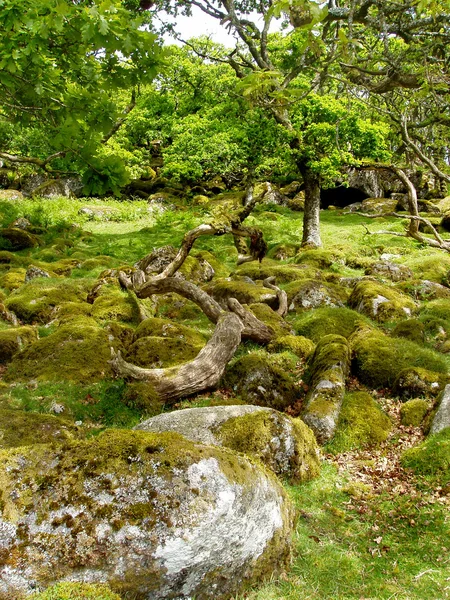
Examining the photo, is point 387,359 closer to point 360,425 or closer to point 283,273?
point 360,425

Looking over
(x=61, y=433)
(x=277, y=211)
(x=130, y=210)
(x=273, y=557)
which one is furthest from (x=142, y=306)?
(x=277, y=211)

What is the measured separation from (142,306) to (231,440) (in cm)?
734

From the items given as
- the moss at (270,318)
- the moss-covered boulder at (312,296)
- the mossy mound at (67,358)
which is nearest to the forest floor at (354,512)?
the mossy mound at (67,358)

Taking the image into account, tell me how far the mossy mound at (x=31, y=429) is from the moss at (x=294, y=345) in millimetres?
5135

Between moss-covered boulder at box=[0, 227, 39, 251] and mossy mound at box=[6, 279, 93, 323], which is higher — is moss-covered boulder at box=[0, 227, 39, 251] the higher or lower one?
the higher one

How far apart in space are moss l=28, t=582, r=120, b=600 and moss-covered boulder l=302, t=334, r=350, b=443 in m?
5.06

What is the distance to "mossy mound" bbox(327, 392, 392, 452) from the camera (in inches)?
295

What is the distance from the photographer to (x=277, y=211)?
3170cm

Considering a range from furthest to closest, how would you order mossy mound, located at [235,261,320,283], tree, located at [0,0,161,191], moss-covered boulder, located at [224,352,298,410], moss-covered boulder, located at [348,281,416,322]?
mossy mound, located at [235,261,320,283] < moss-covered boulder, located at [348,281,416,322] < moss-covered boulder, located at [224,352,298,410] < tree, located at [0,0,161,191]

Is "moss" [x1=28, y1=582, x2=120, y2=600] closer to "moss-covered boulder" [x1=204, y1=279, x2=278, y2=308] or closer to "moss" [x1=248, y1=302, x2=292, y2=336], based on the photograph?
"moss" [x1=248, y1=302, x2=292, y2=336]

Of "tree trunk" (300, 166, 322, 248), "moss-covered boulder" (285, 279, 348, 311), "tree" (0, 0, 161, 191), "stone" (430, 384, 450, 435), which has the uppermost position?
"tree" (0, 0, 161, 191)

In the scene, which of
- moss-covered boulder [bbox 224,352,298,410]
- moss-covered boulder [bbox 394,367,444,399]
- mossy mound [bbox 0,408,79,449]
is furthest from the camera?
moss-covered boulder [bbox 224,352,298,410]

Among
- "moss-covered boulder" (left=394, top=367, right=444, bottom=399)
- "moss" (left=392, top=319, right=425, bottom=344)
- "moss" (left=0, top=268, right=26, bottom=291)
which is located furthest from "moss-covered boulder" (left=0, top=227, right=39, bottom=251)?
"moss-covered boulder" (left=394, top=367, right=444, bottom=399)

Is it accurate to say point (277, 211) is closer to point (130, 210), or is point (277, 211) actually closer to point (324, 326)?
A: point (130, 210)
